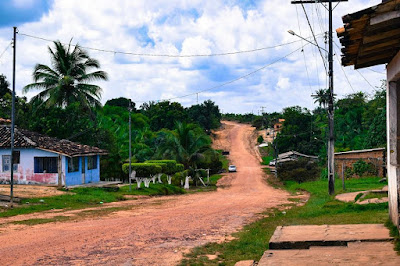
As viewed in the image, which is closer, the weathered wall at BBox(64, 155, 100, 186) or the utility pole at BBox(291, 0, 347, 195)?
the utility pole at BBox(291, 0, 347, 195)

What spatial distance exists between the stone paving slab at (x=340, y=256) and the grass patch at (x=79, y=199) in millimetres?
14560

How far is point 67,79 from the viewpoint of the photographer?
4028 cm

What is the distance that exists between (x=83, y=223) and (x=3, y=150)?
17026mm

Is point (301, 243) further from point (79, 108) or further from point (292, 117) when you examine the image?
point (292, 117)

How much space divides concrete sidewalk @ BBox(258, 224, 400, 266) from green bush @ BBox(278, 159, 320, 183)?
1595 inches

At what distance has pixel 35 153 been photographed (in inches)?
1259

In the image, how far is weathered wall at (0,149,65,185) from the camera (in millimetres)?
31844

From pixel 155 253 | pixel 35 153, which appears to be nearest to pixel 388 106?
pixel 155 253

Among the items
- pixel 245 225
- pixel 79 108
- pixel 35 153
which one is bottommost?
pixel 245 225

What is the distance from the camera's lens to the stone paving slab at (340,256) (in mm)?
7387

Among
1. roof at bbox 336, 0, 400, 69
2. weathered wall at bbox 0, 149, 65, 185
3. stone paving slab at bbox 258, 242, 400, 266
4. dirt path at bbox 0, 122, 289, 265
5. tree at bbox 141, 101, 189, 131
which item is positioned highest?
tree at bbox 141, 101, 189, 131

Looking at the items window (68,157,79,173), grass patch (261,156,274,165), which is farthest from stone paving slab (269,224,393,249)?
grass patch (261,156,274,165)

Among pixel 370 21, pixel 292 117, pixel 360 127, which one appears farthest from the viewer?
pixel 292 117

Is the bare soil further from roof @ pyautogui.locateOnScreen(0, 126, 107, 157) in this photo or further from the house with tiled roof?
roof @ pyautogui.locateOnScreen(0, 126, 107, 157)
